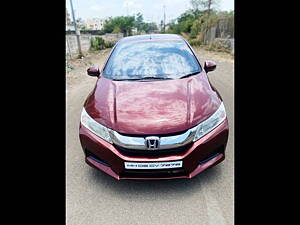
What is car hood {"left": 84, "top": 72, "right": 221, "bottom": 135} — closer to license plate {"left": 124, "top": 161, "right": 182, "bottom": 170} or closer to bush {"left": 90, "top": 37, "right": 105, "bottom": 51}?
license plate {"left": 124, "top": 161, "right": 182, "bottom": 170}

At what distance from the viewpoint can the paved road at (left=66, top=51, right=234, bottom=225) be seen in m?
2.04

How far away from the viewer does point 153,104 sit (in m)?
2.34

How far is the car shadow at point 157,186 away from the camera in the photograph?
2.30 m

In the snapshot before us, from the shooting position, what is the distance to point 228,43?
1502cm

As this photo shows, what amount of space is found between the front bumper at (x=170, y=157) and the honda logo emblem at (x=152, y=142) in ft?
0.30

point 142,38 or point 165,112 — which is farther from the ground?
point 142,38

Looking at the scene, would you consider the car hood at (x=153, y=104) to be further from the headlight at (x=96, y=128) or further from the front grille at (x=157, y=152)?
the front grille at (x=157, y=152)

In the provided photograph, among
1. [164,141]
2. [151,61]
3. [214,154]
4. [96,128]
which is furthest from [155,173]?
[151,61]

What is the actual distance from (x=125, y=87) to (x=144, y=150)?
933 mm

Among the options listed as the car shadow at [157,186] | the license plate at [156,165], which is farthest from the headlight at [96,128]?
the car shadow at [157,186]

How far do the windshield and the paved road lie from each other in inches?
48.9
